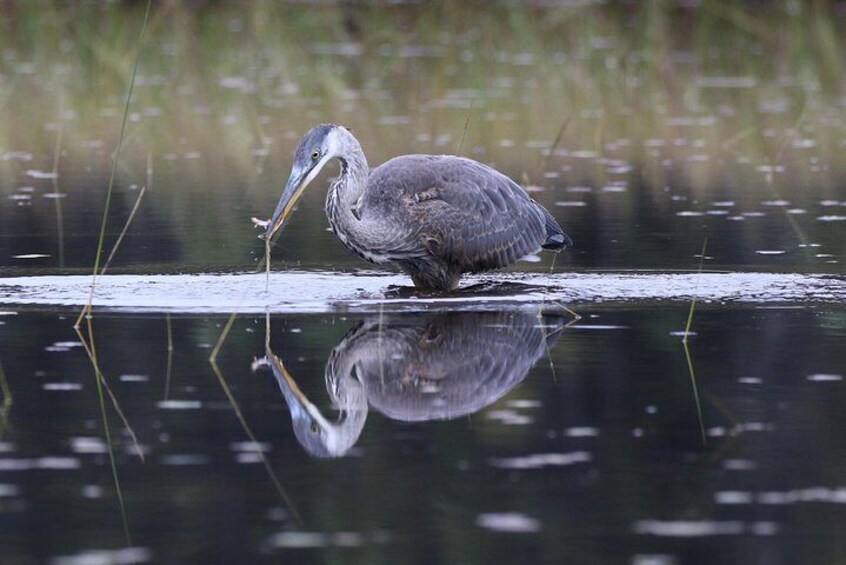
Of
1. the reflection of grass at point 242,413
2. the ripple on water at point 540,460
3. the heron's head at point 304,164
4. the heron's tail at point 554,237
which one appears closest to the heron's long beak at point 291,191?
the heron's head at point 304,164

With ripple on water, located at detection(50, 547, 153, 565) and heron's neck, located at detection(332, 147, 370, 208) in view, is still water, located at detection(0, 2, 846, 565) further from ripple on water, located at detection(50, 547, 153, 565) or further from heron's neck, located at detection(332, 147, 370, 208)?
heron's neck, located at detection(332, 147, 370, 208)

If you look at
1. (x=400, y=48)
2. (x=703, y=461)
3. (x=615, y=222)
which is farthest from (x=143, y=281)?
(x=400, y=48)

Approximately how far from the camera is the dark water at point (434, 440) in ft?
19.7

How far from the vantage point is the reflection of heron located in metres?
7.61

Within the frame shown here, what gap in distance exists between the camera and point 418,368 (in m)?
8.52

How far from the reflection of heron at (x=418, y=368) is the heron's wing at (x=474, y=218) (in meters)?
1.09

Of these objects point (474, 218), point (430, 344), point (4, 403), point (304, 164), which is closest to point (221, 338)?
point (430, 344)

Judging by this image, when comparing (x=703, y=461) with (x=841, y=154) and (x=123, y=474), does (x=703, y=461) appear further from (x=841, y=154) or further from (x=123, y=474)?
(x=841, y=154)

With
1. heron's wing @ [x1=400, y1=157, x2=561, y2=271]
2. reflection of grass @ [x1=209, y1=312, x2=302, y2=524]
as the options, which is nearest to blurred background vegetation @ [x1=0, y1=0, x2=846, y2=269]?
heron's wing @ [x1=400, y1=157, x2=561, y2=271]

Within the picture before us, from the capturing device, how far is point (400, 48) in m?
25.0

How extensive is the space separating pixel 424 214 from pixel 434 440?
3.94 meters

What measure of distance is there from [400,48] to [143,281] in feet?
47.4

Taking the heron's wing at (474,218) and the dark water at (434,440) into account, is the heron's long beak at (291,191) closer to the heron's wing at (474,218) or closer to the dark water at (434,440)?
the dark water at (434,440)

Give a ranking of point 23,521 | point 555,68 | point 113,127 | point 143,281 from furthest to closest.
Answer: point 555,68 < point 113,127 < point 143,281 < point 23,521
